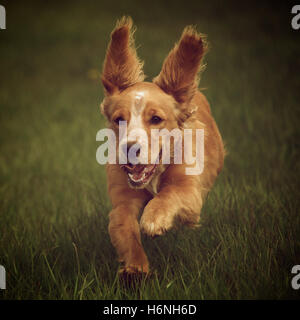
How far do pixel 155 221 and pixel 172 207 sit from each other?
0.74ft

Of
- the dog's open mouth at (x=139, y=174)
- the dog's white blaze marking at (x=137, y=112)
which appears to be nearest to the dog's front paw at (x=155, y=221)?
the dog's open mouth at (x=139, y=174)

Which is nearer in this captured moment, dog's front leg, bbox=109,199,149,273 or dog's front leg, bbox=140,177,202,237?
dog's front leg, bbox=140,177,202,237

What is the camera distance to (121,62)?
311cm

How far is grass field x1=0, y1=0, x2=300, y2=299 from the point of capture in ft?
9.40

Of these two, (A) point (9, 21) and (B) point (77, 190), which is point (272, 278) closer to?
(B) point (77, 190)

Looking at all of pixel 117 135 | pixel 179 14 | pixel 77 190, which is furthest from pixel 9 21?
pixel 117 135

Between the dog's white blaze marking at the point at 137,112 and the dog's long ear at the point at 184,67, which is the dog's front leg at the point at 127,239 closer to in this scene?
the dog's white blaze marking at the point at 137,112

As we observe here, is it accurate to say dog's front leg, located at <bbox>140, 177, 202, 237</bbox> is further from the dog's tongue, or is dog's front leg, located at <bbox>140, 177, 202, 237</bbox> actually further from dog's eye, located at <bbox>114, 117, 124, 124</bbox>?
dog's eye, located at <bbox>114, 117, 124, 124</bbox>

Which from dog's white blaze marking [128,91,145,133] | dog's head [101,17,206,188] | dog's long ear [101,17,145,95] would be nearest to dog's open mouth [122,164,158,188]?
dog's head [101,17,206,188]

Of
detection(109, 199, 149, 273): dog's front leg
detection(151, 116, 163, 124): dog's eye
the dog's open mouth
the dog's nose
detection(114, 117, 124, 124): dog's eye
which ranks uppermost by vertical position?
detection(114, 117, 124, 124): dog's eye

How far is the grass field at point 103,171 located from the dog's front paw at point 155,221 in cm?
33

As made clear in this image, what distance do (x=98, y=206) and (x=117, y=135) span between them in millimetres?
1215

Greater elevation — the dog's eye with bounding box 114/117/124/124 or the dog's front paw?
the dog's eye with bounding box 114/117/124/124
